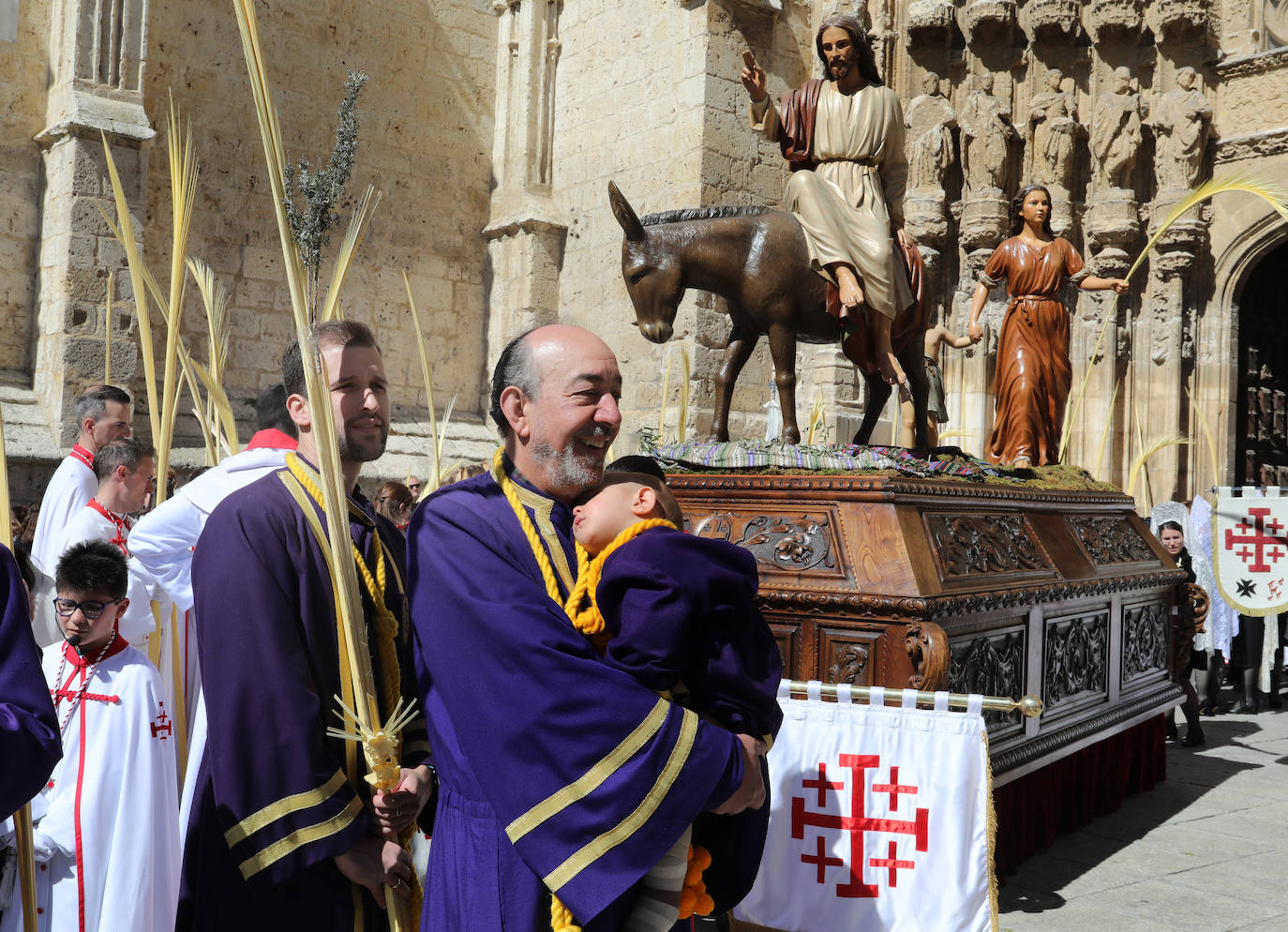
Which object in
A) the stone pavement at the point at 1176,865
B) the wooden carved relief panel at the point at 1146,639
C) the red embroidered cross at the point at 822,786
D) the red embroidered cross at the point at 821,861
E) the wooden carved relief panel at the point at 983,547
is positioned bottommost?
the stone pavement at the point at 1176,865

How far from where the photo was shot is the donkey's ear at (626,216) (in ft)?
14.9

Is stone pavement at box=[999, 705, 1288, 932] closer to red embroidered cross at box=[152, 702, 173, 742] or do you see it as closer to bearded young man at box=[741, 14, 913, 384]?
bearded young man at box=[741, 14, 913, 384]

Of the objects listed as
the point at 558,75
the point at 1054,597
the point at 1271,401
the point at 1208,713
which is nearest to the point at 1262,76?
the point at 1271,401

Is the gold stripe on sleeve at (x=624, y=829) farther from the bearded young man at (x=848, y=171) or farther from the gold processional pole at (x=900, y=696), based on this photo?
the bearded young man at (x=848, y=171)

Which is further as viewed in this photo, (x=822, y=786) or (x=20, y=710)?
(x=822, y=786)

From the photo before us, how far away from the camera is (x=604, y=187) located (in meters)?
12.1

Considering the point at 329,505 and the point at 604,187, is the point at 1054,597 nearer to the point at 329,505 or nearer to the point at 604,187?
the point at 329,505

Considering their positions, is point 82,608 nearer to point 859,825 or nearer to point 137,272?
point 137,272

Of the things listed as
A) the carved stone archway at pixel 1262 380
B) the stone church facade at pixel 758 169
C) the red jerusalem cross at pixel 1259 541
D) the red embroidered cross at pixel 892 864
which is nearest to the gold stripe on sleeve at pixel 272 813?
the red embroidered cross at pixel 892 864

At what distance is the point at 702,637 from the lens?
5.74 ft

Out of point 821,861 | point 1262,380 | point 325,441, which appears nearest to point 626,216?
point 821,861

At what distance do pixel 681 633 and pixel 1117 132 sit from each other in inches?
435

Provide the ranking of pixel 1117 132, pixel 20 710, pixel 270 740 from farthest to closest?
pixel 1117 132 < pixel 270 740 < pixel 20 710

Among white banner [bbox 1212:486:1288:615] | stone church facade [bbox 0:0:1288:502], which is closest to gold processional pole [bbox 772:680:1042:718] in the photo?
white banner [bbox 1212:486:1288:615]
